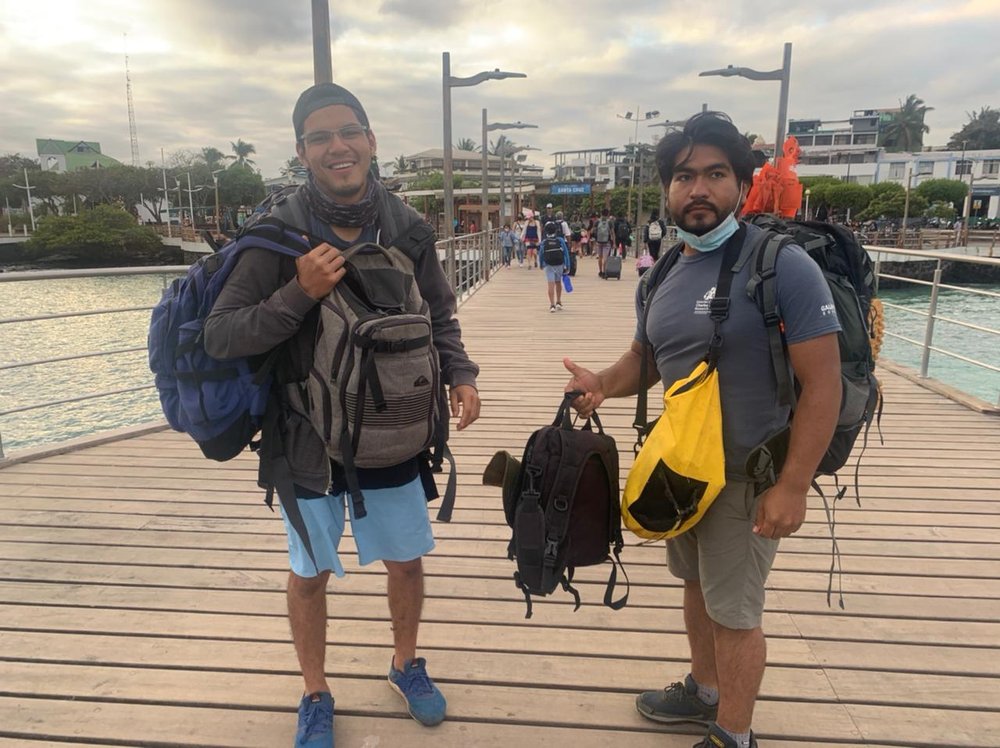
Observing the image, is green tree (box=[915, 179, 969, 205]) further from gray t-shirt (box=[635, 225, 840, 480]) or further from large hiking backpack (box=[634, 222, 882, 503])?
gray t-shirt (box=[635, 225, 840, 480])

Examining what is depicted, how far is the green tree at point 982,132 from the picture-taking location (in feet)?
279

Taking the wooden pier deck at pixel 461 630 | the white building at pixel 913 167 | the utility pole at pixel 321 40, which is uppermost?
the white building at pixel 913 167

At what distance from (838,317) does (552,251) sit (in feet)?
27.9

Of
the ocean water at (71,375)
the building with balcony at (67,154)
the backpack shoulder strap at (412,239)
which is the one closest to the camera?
the backpack shoulder strap at (412,239)

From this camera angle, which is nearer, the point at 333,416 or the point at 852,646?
the point at 333,416

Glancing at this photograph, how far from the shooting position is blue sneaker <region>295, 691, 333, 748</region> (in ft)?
5.82

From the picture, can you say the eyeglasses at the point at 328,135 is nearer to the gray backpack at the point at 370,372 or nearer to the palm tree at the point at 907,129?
the gray backpack at the point at 370,372

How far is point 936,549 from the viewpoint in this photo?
9.46ft

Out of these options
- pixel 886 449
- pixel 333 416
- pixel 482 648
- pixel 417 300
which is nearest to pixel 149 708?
pixel 482 648

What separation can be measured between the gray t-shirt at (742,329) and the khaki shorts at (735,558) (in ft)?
0.24

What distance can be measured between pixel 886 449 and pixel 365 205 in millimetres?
3893

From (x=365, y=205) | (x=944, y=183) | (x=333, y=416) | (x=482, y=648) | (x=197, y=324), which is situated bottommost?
(x=482, y=648)

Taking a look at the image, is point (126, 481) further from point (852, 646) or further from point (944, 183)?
point (944, 183)

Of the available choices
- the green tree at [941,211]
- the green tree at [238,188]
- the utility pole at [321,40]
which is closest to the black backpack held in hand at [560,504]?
the utility pole at [321,40]
